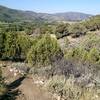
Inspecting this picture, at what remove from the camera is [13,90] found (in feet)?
31.9

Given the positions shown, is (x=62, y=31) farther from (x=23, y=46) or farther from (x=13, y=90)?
(x=13, y=90)

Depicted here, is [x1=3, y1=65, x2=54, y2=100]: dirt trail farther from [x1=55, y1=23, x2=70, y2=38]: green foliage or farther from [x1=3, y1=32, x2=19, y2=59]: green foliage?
[x1=55, y1=23, x2=70, y2=38]: green foliage

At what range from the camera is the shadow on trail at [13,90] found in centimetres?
896

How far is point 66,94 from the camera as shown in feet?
28.8

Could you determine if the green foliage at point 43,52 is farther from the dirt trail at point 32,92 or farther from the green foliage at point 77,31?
the green foliage at point 77,31

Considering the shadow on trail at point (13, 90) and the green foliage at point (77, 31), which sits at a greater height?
the shadow on trail at point (13, 90)

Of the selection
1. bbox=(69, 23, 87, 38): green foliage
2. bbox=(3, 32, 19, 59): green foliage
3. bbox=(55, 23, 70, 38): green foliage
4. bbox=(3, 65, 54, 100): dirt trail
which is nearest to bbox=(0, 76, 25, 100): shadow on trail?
bbox=(3, 65, 54, 100): dirt trail

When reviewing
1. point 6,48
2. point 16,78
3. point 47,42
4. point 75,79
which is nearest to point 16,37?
point 6,48

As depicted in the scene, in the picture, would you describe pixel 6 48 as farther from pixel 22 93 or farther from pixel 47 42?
pixel 22 93

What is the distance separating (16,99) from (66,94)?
1.77 m

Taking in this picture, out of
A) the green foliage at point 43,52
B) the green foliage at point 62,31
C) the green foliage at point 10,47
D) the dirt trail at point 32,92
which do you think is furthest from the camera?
the green foliage at point 62,31

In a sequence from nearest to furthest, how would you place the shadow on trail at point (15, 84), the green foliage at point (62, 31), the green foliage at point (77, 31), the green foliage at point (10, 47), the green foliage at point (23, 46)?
1. the shadow on trail at point (15, 84)
2. the green foliage at point (10, 47)
3. the green foliage at point (23, 46)
4. the green foliage at point (77, 31)
5. the green foliage at point (62, 31)

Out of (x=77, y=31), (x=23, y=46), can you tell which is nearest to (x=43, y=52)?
(x=23, y=46)

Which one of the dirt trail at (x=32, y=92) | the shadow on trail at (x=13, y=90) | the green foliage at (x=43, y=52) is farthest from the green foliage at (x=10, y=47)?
the dirt trail at (x=32, y=92)
